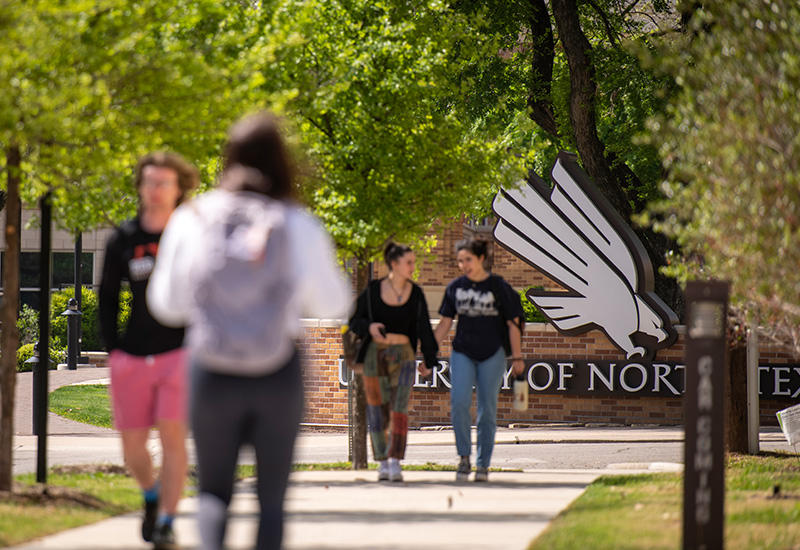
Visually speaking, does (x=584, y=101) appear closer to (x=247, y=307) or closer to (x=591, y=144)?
(x=591, y=144)

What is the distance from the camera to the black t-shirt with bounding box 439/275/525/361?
8.14m

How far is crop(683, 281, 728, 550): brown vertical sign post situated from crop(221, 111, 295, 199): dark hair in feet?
6.71

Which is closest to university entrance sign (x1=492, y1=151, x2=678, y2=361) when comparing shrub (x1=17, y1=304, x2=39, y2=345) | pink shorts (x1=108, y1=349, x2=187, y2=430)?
pink shorts (x1=108, y1=349, x2=187, y2=430)

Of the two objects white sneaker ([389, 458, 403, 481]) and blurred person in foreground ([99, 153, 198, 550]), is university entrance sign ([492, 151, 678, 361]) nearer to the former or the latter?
white sneaker ([389, 458, 403, 481])

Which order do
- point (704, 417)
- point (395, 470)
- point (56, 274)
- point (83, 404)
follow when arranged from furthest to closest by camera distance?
point (56, 274), point (83, 404), point (395, 470), point (704, 417)

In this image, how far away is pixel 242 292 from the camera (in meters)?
3.39

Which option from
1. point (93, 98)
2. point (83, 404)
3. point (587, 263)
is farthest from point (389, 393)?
point (83, 404)

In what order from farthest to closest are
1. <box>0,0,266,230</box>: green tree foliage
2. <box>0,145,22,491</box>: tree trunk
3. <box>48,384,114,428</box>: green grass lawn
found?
<box>48,384,114,428</box>: green grass lawn → <box>0,145,22,491</box>: tree trunk → <box>0,0,266,230</box>: green tree foliage

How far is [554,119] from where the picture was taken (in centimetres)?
2000

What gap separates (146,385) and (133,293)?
0.46 meters

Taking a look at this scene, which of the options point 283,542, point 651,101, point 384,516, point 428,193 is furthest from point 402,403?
point 651,101

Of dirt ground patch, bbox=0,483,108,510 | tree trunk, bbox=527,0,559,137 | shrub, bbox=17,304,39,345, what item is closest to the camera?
dirt ground patch, bbox=0,483,108,510

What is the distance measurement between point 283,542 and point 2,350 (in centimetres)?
427

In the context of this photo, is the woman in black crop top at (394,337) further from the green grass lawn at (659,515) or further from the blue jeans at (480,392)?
the green grass lawn at (659,515)
